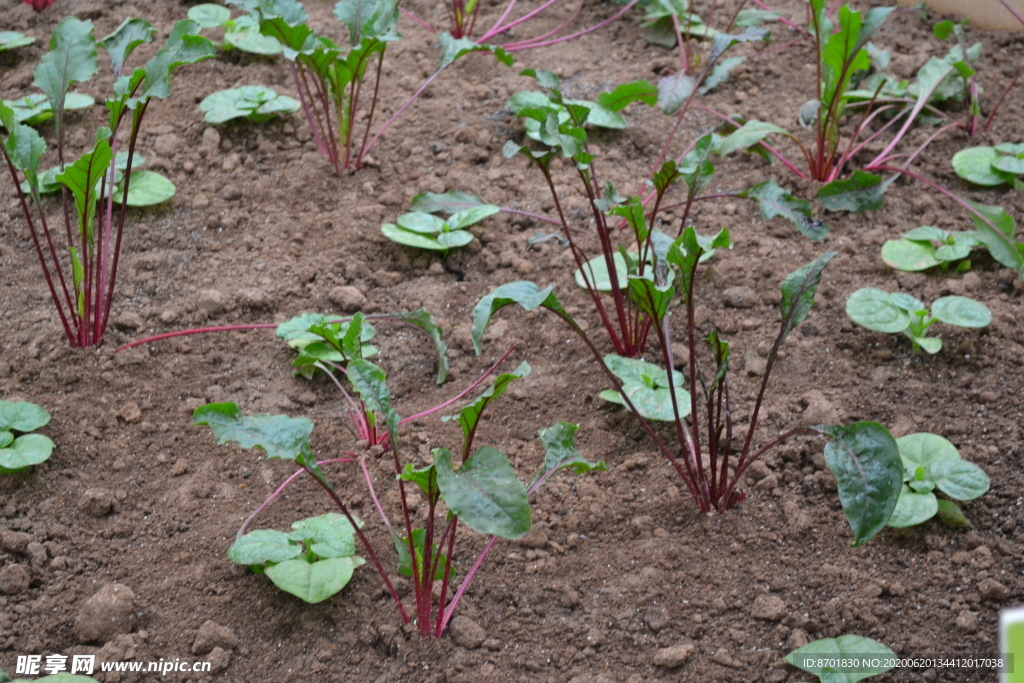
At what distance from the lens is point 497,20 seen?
3.65m

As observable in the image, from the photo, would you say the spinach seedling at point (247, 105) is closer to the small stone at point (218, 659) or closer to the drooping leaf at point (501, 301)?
the drooping leaf at point (501, 301)

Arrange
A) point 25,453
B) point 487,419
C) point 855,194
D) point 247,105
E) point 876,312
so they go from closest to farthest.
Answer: point 25,453 → point 487,419 → point 876,312 → point 855,194 → point 247,105

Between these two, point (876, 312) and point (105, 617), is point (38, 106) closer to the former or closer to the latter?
point (105, 617)

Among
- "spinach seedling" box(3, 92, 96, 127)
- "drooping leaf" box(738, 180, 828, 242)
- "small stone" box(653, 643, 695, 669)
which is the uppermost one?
"drooping leaf" box(738, 180, 828, 242)

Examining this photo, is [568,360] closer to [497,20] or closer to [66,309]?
[66,309]

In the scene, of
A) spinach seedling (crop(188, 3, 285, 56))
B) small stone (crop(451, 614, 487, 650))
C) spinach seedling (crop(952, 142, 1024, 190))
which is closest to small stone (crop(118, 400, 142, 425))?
small stone (crop(451, 614, 487, 650))

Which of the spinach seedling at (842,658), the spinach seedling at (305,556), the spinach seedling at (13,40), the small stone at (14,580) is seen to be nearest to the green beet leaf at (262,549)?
the spinach seedling at (305,556)

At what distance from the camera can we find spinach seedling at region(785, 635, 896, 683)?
1.61 metres

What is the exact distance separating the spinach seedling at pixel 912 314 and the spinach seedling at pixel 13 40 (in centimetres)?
298

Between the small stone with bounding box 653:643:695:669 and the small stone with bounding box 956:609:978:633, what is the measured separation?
19.6 inches

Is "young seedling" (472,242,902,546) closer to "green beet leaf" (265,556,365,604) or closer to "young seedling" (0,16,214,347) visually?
"green beet leaf" (265,556,365,604)

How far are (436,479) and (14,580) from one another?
0.91 m

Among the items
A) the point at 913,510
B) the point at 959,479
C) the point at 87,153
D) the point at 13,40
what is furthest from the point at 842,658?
the point at 13,40

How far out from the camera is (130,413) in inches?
86.2
